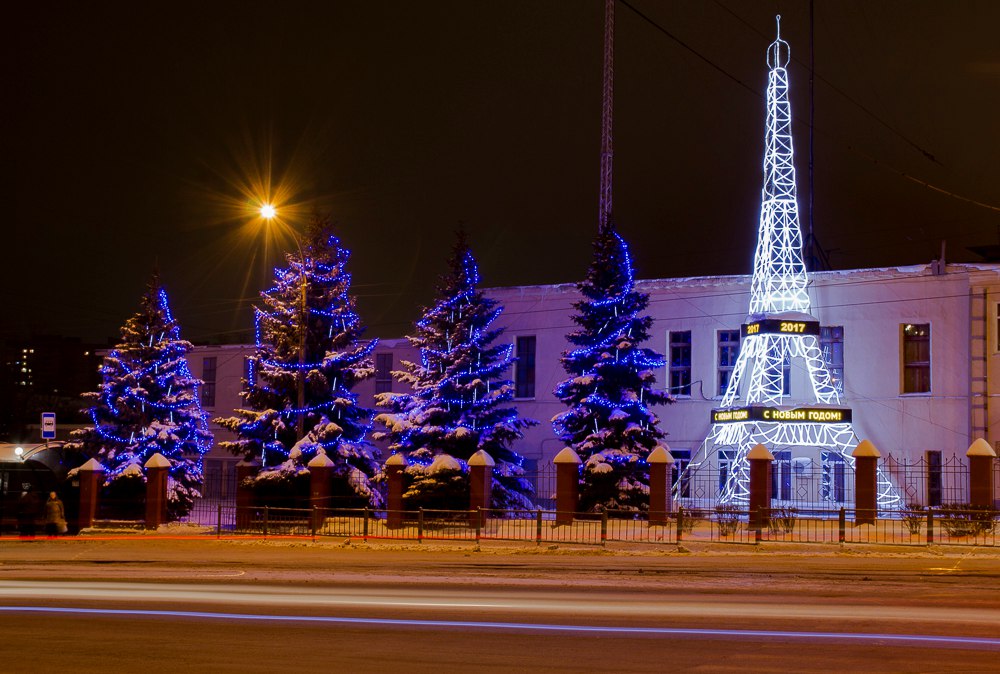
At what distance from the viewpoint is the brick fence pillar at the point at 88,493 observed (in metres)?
33.6

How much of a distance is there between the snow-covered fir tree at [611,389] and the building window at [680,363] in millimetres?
6750

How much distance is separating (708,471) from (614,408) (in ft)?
23.7

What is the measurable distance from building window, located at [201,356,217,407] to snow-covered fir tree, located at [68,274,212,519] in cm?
1601

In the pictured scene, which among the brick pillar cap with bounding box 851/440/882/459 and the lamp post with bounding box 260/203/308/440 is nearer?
the brick pillar cap with bounding box 851/440/882/459

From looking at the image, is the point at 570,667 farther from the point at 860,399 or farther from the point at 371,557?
the point at 860,399

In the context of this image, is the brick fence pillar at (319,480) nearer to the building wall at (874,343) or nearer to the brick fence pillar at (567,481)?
the brick fence pillar at (567,481)

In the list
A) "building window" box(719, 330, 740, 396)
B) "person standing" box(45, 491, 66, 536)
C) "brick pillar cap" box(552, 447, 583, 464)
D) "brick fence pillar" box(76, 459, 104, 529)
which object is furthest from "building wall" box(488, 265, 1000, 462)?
"person standing" box(45, 491, 66, 536)

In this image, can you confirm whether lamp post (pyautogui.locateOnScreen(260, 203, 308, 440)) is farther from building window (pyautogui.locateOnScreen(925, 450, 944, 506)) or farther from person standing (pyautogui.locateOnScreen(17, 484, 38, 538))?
building window (pyautogui.locateOnScreen(925, 450, 944, 506))

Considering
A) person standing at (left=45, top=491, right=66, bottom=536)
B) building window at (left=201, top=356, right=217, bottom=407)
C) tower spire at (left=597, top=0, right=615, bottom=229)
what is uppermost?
tower spire at (left=597, top=0, right=615, bottom=229)

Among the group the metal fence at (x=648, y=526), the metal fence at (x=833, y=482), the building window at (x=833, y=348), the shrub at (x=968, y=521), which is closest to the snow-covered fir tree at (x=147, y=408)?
the metal fence at (x=648, y=526)

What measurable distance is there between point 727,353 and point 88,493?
22.3 meters

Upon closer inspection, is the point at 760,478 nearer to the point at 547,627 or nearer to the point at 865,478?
the point at 865,478

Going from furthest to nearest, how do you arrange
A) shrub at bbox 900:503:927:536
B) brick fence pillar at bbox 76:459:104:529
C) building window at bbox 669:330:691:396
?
building window at bbox 669:330:691:396 → brick fence pillar at bbox 76:459:104:529 → shrub at bbox 900:503:927:536

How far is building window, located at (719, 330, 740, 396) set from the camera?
1596 inches
